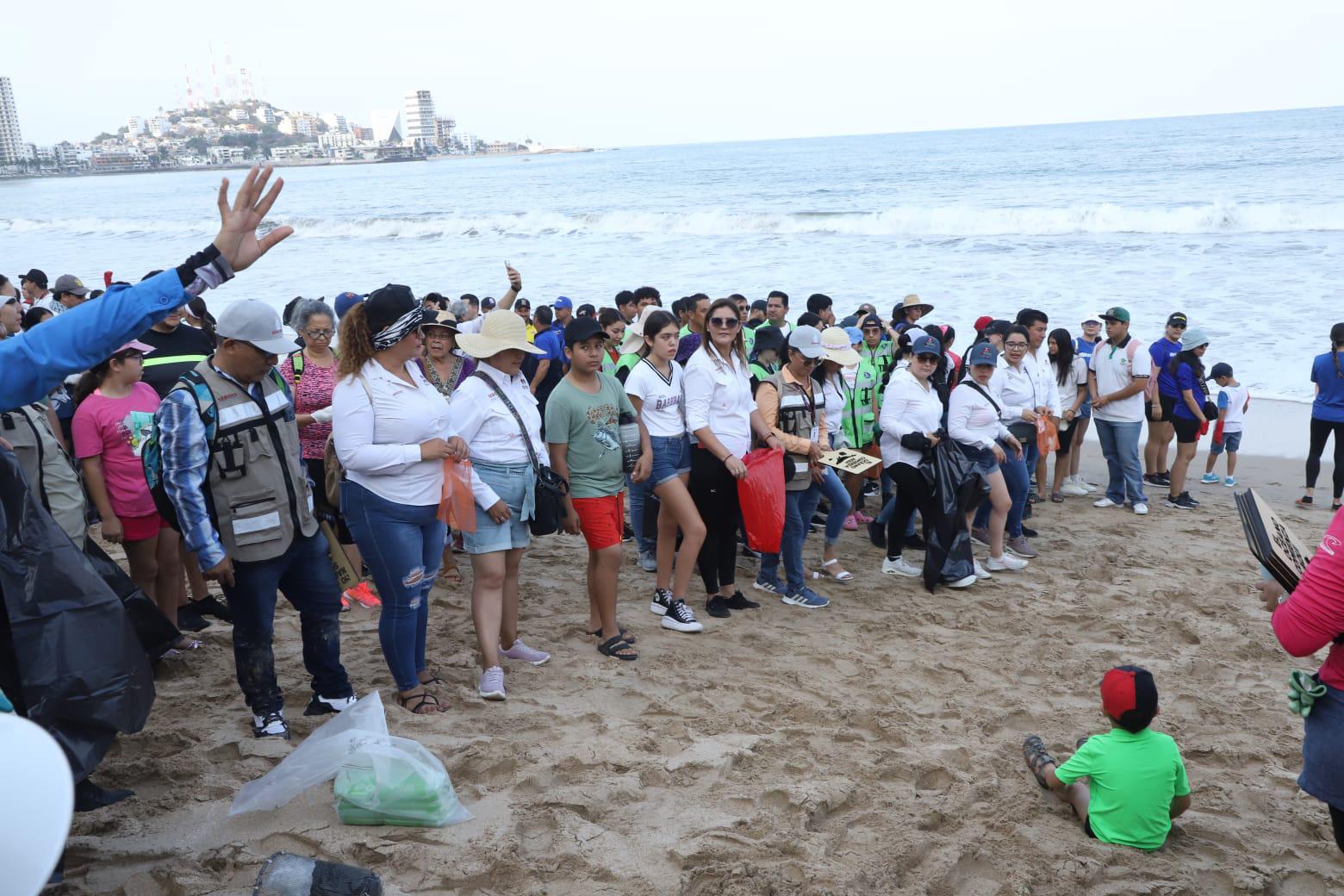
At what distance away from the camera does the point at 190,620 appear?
5.40 metres

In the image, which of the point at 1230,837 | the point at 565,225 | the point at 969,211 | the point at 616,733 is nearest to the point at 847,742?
the point at 616,733

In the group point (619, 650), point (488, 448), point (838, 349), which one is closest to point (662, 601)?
point (619, 650)

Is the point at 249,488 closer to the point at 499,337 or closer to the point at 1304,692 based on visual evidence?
the point at 499,337

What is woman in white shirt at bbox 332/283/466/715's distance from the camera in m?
3.97

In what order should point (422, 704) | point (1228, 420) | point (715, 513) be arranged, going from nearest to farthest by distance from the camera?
1. point (422, 704)
2. point (715, 513)
3. point (1228, 420)

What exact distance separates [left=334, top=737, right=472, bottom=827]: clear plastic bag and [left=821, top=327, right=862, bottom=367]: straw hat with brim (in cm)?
372

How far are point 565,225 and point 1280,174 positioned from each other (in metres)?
26.6

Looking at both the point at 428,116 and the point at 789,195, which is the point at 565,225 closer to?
the point at 789,195

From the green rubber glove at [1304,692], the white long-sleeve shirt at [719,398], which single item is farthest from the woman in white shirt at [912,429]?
the green rubber glove at [1304,692]

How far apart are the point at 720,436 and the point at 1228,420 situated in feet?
18.8

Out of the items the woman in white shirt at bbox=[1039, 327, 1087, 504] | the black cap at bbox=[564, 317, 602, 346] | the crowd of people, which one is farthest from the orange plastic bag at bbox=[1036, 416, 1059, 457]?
the black cap at bbox=[564, 317, 602, 346]

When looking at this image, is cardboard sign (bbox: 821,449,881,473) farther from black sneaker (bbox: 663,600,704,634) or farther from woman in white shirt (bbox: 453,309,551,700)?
woman in white shirt (bbox: 453,309,551,700)

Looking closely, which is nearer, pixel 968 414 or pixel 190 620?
pixel 190 620

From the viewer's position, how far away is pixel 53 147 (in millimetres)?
160750
